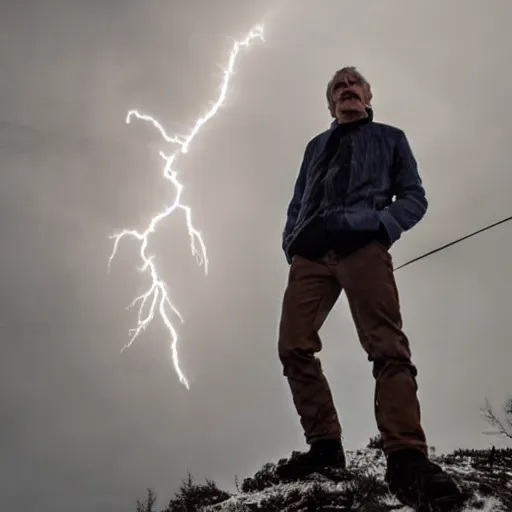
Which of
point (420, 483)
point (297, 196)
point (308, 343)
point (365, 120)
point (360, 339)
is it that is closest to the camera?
point (420, 483)

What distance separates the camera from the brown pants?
2695 millimetres

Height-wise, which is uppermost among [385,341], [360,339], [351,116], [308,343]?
[351,116]

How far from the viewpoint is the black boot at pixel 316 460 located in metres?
3.08

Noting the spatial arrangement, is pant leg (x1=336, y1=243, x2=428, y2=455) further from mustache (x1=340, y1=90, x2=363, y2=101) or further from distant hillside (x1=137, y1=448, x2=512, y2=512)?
mustache (x1=340, y1=90, x2=363, y2=101)

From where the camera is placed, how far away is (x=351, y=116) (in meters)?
3.64

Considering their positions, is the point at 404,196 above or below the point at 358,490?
above

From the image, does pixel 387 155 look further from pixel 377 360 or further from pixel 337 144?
pixel 377 360

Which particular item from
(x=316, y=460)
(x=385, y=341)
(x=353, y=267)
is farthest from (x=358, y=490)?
(x=353, y=267)

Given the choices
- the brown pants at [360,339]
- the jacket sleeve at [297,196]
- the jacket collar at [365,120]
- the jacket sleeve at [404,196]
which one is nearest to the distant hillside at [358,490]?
the brown pants at [360,339]

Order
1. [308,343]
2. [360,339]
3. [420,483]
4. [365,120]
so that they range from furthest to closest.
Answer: [365,120] → [308,343] → [360,339] → [420,483]

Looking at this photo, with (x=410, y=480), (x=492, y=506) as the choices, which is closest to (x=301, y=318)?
(x=410, y=480)

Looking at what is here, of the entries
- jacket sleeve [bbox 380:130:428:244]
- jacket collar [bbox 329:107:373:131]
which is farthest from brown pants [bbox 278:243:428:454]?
jacket collar [bbox 329:107:373:131]

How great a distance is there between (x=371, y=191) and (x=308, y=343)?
1.07 meters

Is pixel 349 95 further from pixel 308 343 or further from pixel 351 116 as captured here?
pixel 308 343
